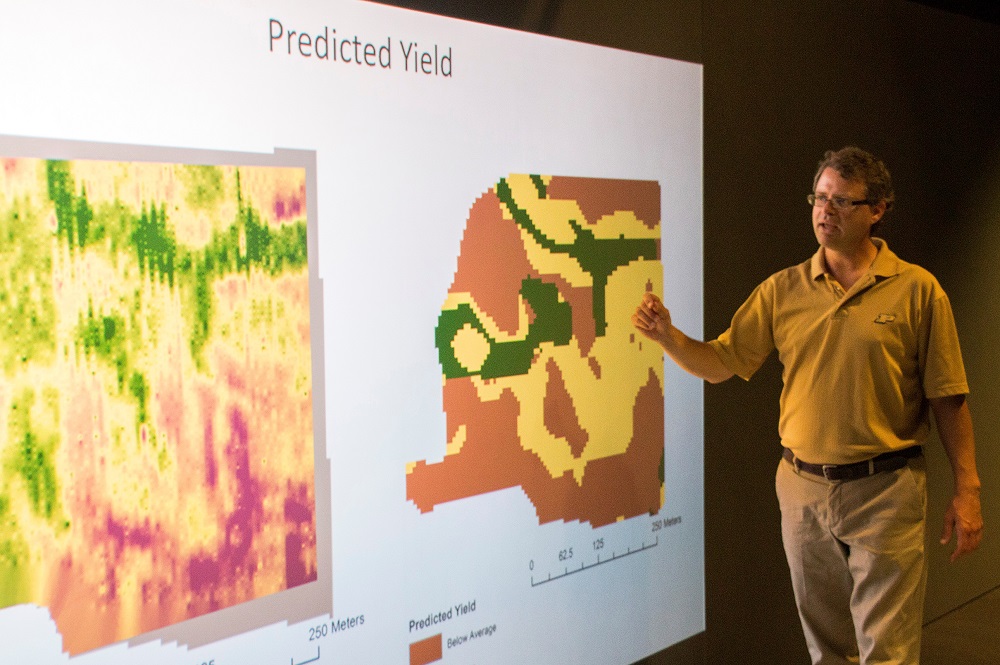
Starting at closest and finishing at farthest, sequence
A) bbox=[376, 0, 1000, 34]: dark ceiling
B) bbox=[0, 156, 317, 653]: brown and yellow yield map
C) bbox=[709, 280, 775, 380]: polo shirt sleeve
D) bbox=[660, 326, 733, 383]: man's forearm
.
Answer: bbox=[0, 156, 317, 653]: brown and yellow yield map, bbox=[376, 0, 1000, 34]: dark ceiling, bbox=[660, 326, 733, 383]: man's forearm, bbox=[709, 280, 775, 380]: polo shirt sleeve

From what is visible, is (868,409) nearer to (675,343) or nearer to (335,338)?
(675,343)

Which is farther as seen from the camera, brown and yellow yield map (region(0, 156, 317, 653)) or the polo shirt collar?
the polo shirt collar

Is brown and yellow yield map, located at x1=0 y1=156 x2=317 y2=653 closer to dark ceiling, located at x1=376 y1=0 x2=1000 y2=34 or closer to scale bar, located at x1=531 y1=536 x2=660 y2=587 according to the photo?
dark ceiling, located at x1=376 y1=0 x2=1000 y2=34

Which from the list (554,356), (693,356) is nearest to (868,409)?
(693,356)

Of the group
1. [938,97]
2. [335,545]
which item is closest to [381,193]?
[335,545]

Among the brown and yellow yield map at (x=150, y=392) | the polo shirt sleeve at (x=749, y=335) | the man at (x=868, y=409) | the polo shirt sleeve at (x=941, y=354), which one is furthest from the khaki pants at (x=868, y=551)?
the brown and yellow yield map at (x=150, y=392)

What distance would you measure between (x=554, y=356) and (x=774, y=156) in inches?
48.3

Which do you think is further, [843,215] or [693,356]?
[693,356]

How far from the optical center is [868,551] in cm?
249

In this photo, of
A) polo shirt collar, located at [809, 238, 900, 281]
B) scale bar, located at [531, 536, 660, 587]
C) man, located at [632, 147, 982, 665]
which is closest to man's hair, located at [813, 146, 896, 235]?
man, located at [632, 147, 982, 665]

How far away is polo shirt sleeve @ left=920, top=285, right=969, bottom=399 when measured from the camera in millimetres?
2473

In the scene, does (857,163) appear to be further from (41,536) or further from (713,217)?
(41,536)

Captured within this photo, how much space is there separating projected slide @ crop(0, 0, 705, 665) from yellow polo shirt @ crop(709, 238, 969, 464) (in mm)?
447

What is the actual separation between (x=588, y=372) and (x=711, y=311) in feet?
2.00
